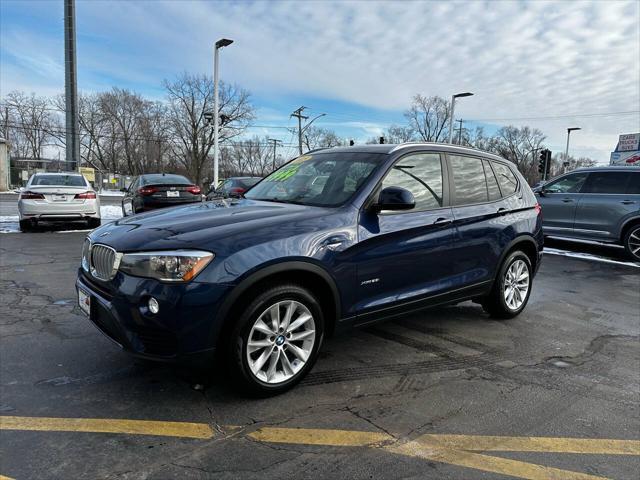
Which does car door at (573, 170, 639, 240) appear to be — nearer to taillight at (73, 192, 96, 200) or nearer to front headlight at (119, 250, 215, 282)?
front headlight at (119, 250, 215, 282)

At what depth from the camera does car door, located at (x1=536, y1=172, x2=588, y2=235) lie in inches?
406

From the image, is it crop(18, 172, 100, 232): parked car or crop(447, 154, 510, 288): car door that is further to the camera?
crop(18, 172, 100, 232): parked car

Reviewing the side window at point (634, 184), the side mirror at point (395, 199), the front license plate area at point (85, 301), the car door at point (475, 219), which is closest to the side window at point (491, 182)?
the car door at point (475, 219)

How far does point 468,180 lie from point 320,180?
1563mm

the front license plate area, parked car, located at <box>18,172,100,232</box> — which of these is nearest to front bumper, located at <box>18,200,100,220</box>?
parked car, located at <box>18,172,100,232</box>

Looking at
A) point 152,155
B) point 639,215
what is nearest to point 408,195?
point 639,215

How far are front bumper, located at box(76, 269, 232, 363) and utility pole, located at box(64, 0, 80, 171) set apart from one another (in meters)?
19.9

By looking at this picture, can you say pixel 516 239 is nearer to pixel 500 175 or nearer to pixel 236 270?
pixel 500 175

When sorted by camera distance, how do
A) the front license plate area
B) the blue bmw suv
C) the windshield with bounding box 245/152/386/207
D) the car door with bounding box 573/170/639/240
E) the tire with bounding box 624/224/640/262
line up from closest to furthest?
the blue bmw suv
the front license plate area
the windshield with bounding box 245/152/386/207
the tire with bounding box 624/224/640/262
the car door with bounding box 573/170/639/240

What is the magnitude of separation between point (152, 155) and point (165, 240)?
232ft

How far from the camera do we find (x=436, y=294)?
4.11 metres

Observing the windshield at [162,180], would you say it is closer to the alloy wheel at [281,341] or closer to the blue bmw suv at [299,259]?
the blue bmw suv at [299,259]

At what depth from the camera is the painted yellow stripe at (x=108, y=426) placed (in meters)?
2.71

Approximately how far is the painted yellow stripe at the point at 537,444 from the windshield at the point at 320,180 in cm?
183
